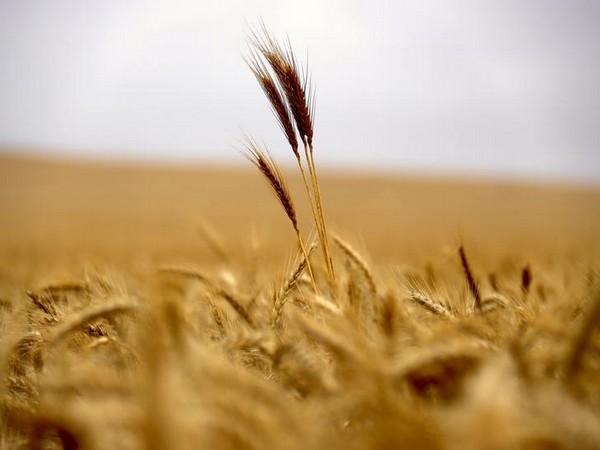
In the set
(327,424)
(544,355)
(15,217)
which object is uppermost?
(544,355)

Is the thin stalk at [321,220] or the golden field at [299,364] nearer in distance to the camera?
the golden field at [299,364]

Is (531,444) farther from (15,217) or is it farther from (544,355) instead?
(15,217)

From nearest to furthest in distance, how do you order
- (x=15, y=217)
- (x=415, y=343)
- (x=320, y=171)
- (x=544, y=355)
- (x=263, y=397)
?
(x=263, y=397), (x=544, y=355), (x=415, y=343), (x=15, y=217), (x=320, y=171)

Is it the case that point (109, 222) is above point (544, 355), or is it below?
below

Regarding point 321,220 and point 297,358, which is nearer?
point 297,358

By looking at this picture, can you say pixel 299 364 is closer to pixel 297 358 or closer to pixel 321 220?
pixel 297 358

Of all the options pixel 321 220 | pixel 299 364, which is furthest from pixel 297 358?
pixel 321 220

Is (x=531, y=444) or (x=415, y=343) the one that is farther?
(x=415, y=343)

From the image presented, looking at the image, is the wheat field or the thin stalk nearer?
the wheat field

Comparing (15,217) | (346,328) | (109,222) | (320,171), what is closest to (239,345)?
(346,328)

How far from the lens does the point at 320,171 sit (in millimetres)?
41875

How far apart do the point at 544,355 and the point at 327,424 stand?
1.08 feet

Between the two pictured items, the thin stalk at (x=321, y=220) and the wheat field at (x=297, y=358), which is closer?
the wheat field at (x=297, y=358)

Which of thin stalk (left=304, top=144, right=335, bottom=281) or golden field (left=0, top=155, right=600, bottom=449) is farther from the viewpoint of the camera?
thin stalk (left=304, top=144, right=335, bottom=281)
